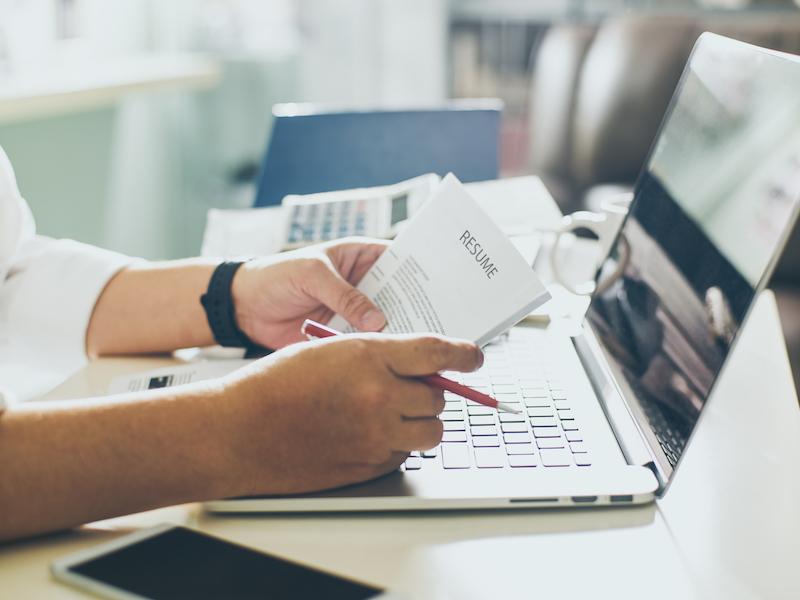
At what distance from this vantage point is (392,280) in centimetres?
74

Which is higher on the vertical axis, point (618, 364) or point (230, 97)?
point (618, 364)

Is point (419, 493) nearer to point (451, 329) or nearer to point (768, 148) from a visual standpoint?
point (451, 329)

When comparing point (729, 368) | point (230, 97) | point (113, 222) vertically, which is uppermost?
point (729, 368)

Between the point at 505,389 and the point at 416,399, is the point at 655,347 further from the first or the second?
the point at 416,399

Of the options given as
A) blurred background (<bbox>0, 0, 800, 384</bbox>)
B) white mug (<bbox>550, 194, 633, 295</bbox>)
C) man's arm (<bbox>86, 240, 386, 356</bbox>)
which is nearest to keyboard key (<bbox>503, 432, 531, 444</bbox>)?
man's arm (<bbox>86, 240, 386, 356</bbox>)

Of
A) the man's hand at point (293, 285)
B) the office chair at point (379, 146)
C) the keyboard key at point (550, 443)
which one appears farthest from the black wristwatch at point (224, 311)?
the office chair at point (379, 146)

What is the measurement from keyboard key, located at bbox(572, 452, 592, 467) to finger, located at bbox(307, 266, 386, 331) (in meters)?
0.20

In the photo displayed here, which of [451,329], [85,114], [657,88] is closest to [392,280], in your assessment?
[451,329]

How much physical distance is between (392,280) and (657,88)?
2.04 meters

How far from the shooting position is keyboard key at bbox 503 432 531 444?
627 millimetres

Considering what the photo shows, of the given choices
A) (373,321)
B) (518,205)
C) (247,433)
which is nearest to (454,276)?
(373,321)

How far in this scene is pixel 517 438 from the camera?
63 cm

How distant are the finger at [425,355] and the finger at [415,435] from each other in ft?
0.11

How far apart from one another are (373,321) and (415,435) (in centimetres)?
19
